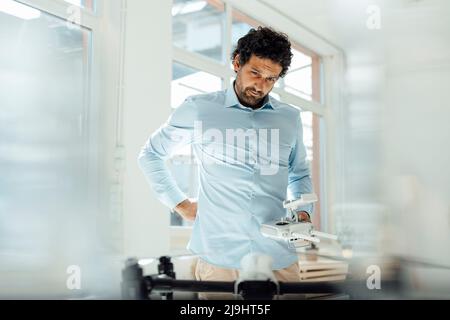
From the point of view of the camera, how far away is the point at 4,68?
1151mm

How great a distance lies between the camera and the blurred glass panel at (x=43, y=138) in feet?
3.59

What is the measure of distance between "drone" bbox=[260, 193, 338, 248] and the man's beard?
0.27 meters

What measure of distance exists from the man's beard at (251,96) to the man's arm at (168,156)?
0.42ft

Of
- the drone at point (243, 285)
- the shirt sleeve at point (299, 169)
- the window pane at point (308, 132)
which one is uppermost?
the window pane at point (308, 132)

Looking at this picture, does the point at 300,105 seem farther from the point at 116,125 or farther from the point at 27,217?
the point at 27,217

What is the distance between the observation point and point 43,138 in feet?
3.84

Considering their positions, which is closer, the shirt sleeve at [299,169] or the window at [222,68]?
the shirt sleeve at [299,169]

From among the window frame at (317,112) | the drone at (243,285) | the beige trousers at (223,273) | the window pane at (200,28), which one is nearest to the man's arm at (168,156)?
the window frame at (317,112)

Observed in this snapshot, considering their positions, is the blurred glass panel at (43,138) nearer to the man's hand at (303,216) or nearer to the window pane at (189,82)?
the window pane at (189,82)

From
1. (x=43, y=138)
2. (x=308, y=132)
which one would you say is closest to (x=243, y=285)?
(x=308, y=132)

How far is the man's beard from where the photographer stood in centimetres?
108

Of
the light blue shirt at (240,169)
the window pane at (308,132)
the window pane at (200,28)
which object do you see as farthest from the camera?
the window pane at (200,28)

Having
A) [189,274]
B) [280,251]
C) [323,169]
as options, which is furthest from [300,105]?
[189,274]

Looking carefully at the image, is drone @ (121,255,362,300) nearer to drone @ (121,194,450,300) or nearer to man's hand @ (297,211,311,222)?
drone @ (121,194,450,300)
